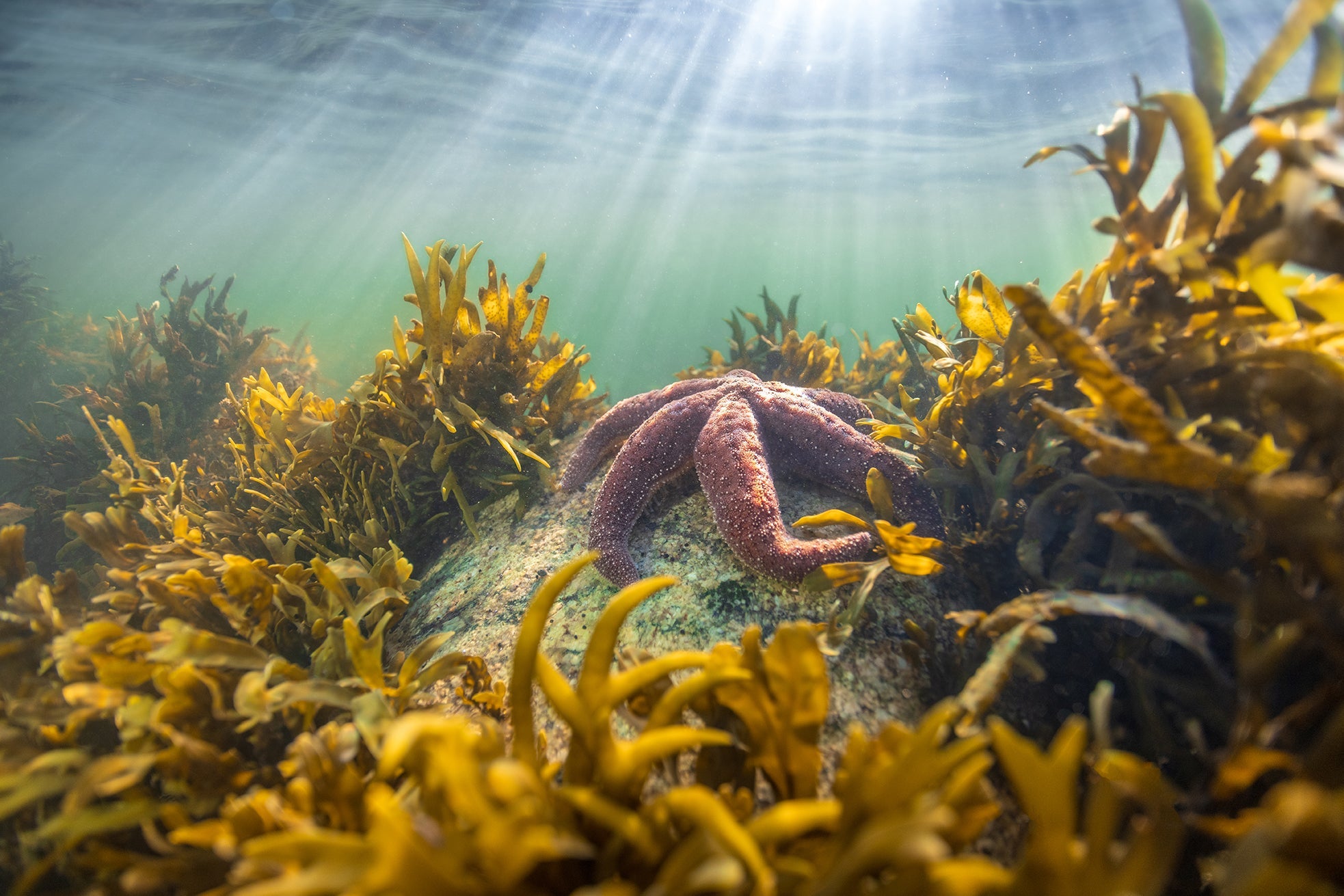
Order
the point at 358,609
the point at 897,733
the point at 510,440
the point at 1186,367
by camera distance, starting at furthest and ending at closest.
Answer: the point at 510,440 < the point at 358,609 < the point at 1186,367 < the point at 897,733

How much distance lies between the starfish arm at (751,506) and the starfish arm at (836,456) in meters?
0.16

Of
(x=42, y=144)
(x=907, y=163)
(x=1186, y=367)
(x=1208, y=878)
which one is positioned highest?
(x=42, y=144)

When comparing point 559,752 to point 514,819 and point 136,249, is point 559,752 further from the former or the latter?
point 136,249

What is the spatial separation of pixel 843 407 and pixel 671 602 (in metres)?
1.69

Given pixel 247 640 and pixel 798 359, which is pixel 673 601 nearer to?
pixel 247 640

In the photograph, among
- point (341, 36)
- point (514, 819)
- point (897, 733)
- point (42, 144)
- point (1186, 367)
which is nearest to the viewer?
point (514, 819)

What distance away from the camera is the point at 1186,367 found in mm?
1652

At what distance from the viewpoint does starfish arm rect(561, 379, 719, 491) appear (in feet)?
10.4

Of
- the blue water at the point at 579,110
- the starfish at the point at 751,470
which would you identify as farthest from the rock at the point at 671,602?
the blue water at the point at 579,110

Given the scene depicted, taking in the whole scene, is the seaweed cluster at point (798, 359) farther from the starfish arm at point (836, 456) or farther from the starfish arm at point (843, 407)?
the starfish arm at point (836, 456)

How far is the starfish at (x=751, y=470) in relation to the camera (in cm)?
218

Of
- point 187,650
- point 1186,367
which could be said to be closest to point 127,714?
point 187,650

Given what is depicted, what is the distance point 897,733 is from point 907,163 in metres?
28.9

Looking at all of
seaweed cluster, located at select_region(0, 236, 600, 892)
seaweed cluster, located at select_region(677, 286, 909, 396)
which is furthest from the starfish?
seaweed cluster, located at select_region(677, 286, 909, 396)
